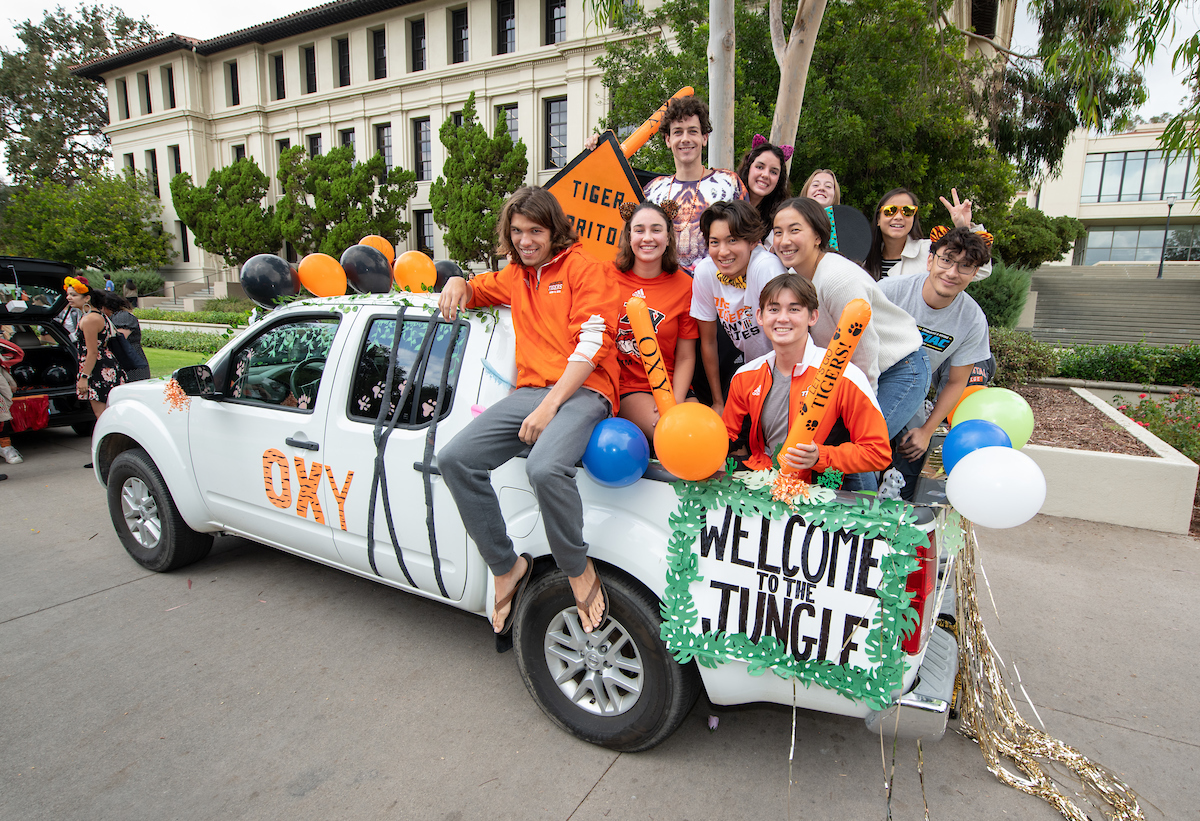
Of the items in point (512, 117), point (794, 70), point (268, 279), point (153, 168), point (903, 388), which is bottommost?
point (903, 388)

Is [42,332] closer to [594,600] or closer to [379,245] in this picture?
[379,245]

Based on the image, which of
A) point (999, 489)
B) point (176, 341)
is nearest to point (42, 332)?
point (176, 341)

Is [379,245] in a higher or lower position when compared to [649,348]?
higher

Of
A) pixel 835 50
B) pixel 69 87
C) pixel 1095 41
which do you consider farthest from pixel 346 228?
pixel 69 87

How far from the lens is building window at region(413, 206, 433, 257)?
2859 cm

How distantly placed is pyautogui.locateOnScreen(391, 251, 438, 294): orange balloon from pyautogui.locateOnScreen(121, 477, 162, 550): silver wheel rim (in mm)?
2085

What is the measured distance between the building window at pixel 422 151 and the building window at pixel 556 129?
6.25 metres

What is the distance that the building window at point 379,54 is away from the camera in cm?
2870

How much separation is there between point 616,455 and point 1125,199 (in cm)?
5856

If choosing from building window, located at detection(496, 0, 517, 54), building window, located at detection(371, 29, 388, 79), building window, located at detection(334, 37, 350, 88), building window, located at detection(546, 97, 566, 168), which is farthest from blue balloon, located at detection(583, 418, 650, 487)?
building window, located at detection(334, 37, 350, 88)

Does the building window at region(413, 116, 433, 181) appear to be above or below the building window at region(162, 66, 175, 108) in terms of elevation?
below

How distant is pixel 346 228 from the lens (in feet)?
83.3

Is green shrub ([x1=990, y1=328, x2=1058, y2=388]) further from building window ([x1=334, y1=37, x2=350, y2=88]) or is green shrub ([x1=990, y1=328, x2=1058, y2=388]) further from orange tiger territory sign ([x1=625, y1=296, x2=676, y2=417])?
building window ([x1=334, y1=37, x2=350, y2=88])

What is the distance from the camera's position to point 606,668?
2.47 m
